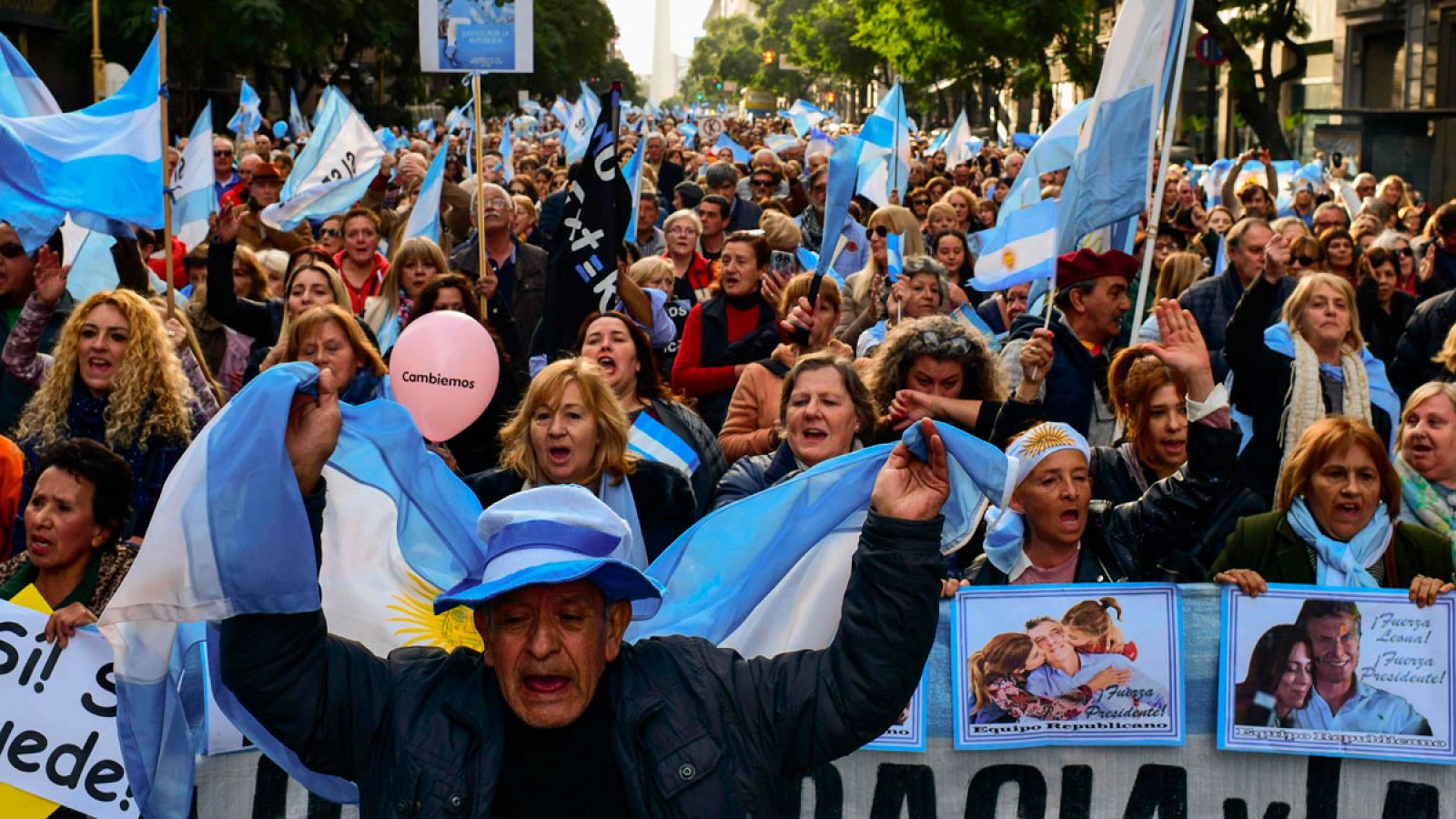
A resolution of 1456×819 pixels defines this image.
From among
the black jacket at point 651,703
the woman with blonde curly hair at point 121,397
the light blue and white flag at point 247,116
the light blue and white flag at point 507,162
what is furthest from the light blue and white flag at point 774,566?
the light blue and white flag at point 247,116

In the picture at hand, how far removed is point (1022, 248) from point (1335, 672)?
159 inches

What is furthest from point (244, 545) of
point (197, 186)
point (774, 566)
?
point (197, 186)

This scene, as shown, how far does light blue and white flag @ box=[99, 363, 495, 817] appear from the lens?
2.82 m

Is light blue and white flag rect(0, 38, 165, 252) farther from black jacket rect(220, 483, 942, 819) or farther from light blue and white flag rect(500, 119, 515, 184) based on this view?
light blue and white flag rect(500, 119, 515, 184)

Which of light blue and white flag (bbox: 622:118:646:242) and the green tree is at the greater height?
the green tree

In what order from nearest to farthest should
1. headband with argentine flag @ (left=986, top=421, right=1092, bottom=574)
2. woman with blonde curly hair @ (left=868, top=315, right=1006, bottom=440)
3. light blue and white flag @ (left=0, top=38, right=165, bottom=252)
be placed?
1. headband with argentine flag @ (left=986, top=421, right=1092, bottom=574)
2. woman with blonde curly hair @ (left=868, top=315, right=1006, bottom=440)
3. light blue and white flag @ (left=0, top=38, right=165, bottom=252)

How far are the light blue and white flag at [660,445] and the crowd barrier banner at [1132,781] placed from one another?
1.28 m

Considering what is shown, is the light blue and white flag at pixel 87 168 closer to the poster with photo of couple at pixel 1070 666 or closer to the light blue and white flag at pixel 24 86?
the light blue and white flag at pixel 24 86

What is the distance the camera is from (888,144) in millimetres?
13883

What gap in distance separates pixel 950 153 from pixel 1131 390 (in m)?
17.6

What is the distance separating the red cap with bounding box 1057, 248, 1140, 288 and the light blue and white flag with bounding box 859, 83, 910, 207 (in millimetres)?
7002

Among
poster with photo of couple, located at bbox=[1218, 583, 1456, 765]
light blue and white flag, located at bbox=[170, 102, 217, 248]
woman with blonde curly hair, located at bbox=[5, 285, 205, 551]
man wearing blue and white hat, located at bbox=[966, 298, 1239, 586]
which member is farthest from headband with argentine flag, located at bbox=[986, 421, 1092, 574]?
light blue and white flag, located at bbox=[170, 102, 217, 248]

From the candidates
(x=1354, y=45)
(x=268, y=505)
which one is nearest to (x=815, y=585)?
(x=268, y=505)

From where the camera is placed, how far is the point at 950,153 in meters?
22.8
